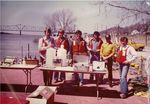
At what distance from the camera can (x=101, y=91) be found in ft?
19.9

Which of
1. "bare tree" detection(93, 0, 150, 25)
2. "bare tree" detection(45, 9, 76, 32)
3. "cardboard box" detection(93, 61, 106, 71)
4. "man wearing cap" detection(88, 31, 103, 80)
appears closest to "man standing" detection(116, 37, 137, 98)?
"cardboard box" detection(93, 61, 106, 71)

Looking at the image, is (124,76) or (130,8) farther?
(130,8)

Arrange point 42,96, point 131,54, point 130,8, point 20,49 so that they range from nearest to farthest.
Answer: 1. point 42,96
2. point 131,54
3. point 130,8
4. point 20,49

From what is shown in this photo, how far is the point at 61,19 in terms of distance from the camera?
6938 mm

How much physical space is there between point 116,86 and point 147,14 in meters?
1.76

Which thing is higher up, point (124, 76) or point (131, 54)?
point (131, 54)

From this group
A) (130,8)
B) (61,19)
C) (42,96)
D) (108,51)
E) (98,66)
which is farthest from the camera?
(61,19)

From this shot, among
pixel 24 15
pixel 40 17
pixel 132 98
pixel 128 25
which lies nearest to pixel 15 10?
pixel 24 15

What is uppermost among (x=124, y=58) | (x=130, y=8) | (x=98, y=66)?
(x=130, y=8)

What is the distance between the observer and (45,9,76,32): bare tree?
21.8 feet

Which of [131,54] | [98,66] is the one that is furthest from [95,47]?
[98,66]

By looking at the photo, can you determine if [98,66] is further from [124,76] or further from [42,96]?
[42,96]

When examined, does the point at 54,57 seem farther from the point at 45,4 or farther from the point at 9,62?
the point at 45,4

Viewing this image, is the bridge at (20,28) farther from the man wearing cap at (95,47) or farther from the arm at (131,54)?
the arm at (131,54)
